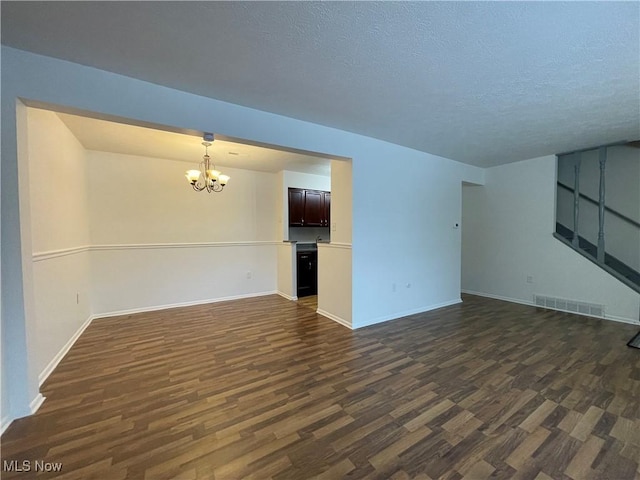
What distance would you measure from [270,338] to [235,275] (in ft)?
7.35

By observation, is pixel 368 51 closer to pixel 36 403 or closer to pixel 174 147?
pixel 174 147

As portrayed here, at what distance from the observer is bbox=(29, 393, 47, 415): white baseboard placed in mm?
1823

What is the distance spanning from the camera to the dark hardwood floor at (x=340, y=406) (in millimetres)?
1424

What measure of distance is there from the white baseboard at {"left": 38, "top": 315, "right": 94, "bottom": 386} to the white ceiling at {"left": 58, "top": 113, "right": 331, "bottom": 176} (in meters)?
2.42

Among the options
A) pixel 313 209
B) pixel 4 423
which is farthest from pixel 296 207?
pixel 4 423

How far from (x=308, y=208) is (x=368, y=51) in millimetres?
3854

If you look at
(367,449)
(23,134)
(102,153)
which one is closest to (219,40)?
(23,134)

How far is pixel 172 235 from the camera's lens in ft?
14.7

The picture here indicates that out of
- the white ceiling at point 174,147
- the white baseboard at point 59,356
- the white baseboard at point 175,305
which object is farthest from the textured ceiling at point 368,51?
the white baseboard at point 175,305

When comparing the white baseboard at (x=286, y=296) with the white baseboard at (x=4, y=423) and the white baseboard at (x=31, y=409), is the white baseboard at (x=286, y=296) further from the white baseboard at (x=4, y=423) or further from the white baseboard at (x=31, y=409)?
the white baseboard at (x=4, y=423)

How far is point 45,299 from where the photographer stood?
93.5 inches

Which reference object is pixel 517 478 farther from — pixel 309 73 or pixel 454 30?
pixel 309 73

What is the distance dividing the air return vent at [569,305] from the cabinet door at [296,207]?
14.6 ft

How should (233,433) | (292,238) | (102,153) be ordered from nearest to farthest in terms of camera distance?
1. (233,433)
2. (102,153)
3. (292,238)
